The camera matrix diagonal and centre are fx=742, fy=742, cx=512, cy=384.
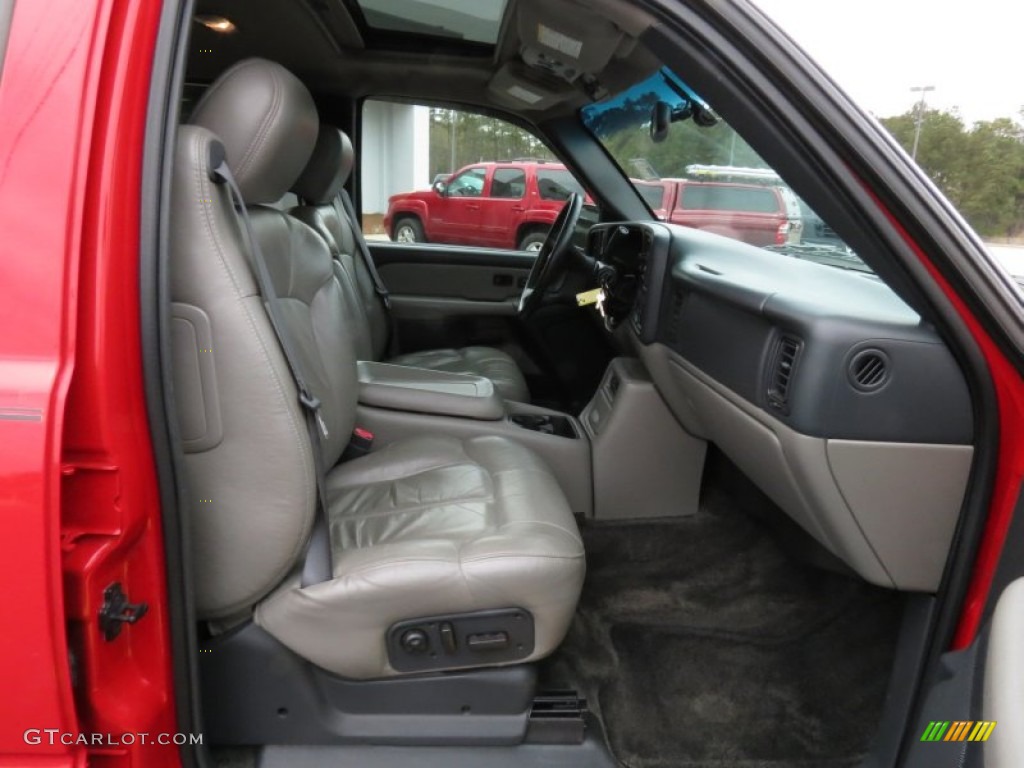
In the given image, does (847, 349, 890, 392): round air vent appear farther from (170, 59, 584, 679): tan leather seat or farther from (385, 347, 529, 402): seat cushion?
(385, 347, 529, 402): seat cushion

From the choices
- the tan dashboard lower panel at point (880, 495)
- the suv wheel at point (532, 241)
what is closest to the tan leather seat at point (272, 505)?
the tan dashboard lower panel at point (880, 495)

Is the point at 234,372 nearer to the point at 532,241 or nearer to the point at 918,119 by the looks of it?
the point at 918,119

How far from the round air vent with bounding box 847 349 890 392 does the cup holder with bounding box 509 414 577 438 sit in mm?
1072

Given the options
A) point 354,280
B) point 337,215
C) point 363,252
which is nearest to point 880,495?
point 354,280

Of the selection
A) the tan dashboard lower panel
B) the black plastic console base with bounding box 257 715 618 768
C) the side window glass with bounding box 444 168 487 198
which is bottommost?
the black plastic console base with bounding box 257 715 618 768

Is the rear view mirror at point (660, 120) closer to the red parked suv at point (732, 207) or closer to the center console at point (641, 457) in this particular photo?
the red parked suv at point (732, 207)

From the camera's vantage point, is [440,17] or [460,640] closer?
[460,640]

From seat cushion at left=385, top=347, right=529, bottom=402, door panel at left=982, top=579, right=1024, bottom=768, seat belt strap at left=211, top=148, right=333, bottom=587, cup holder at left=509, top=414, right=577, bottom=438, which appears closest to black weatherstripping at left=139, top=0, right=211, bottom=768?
seat belt strap at left=211, top=148, right=333, bottom=587

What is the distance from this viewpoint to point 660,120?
7.53 ft

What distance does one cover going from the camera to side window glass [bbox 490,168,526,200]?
347 centimetres

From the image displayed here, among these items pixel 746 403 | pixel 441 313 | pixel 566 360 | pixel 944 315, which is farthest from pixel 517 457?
pixel 441 313

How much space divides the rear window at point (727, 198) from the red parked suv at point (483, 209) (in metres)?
1.05

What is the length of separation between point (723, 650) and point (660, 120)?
1543 mm

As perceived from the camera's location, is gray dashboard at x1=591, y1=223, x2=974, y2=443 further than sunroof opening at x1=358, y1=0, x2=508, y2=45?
No
